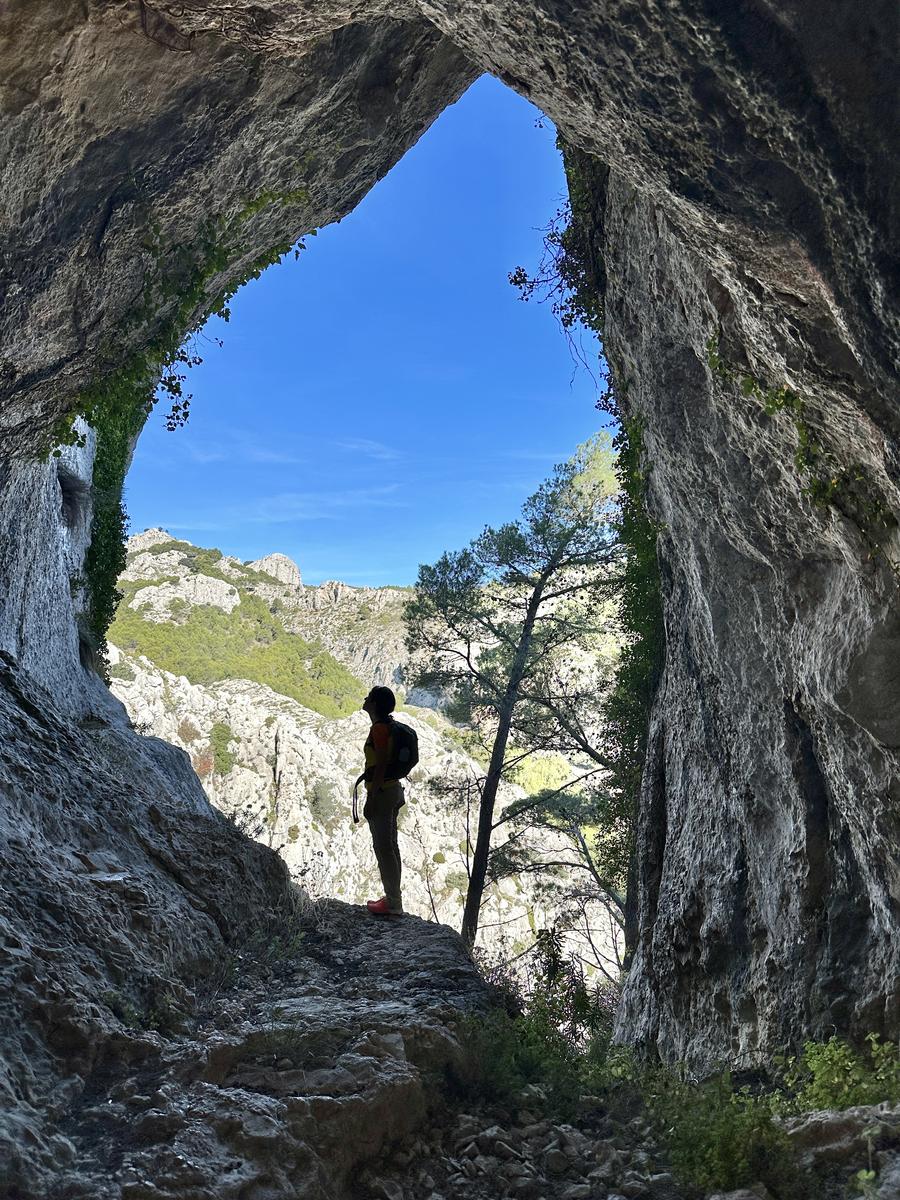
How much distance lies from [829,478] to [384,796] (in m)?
5.57

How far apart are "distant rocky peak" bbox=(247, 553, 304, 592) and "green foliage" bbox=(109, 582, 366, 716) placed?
21.7m

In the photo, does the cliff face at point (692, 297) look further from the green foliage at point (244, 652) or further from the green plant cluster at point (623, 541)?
the green foliage at point (244, 652)

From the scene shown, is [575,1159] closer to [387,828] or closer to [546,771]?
[387,828]

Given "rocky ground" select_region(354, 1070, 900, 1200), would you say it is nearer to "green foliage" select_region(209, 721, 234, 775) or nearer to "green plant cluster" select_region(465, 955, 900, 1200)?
"green plant cluster" select_region(465, 955, 900, 1200)

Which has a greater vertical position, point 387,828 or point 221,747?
point 221,747

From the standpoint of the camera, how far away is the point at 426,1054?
4.38m

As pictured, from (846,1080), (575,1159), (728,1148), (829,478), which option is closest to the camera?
(728,1148)

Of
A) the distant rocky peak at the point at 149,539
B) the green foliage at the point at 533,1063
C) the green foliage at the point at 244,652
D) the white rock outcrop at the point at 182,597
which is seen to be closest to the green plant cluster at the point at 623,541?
the green foliage at the point at 533,1063

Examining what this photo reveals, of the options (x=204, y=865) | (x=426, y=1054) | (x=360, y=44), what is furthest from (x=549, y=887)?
(x=360, y=44)

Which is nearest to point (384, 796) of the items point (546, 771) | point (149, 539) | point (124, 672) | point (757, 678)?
point (757, 678)

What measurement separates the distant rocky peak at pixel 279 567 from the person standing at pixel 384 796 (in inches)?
4476

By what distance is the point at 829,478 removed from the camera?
15.8 ft

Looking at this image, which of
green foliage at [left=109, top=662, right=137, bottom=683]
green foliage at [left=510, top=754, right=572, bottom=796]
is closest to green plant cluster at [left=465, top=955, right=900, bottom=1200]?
green foliage at [left=510, top=754, right=572, bottom=796]

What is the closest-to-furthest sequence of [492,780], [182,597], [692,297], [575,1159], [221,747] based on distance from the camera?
[575,1159] → [692,297] → [492,780] → [221,747] → [182,597]
